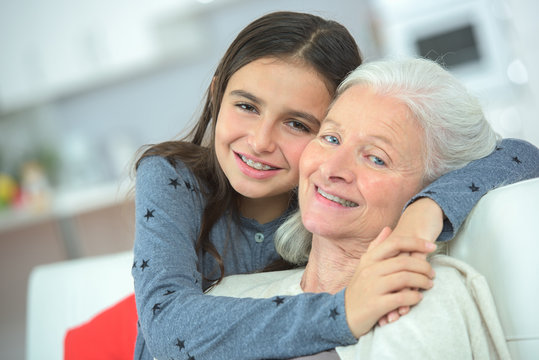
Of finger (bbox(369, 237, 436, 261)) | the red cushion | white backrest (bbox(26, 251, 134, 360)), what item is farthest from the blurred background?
finger (bbox(369, 237, 436, 261))

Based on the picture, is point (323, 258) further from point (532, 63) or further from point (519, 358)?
point (532, 63)

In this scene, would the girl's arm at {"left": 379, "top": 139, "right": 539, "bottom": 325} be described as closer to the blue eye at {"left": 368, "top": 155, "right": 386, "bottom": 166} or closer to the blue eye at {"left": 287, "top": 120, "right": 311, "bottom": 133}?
the blue eye at {"left": 368, "top": 155, "right": 386, "bottom": 166}

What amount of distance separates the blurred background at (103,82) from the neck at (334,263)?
10.6ft

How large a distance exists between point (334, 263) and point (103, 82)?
14.8 feet

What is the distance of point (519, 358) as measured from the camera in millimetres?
1103

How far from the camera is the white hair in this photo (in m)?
1.26

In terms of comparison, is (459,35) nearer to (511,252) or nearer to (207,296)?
(511,252)

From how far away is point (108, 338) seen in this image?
5.79 ft

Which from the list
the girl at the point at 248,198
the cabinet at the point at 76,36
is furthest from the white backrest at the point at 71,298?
the cabinet at the point at 76,36

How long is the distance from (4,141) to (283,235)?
14.3 ft

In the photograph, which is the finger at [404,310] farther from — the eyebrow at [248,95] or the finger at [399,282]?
the eyebrow at [248,95]

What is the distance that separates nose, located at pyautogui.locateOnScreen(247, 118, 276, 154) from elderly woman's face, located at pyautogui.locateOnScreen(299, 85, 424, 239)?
26cm

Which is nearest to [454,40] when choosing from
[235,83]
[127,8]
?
[127,8]

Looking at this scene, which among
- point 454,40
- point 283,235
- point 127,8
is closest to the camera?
point 283,235
